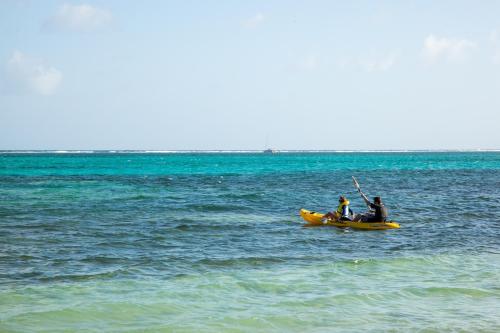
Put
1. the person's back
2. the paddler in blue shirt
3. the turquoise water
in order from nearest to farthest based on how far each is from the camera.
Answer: the turquoise water < the person's back < the paddler in blue shirt

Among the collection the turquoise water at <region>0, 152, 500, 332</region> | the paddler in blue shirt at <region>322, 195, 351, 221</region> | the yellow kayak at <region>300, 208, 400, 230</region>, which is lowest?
the turquoise water at <region>0, 152, 500, 332</region>

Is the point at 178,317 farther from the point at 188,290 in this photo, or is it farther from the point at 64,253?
the point at 64,253

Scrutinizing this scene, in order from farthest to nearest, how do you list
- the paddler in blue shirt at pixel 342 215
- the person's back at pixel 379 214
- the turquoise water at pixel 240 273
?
the paddler in blue shirt at pixel 342 215
the person's back at pixel 379 214
the turquoise water at pixel 240 273

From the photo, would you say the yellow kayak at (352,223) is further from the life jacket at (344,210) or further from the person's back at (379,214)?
the life jacket at (344,210)

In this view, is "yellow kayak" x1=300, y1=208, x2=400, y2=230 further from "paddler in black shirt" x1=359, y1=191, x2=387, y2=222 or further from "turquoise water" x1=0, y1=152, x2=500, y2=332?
"turquoise water" x1=0, y1=152, x2=500, y2=332

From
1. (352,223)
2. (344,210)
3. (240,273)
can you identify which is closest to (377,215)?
(352,223)

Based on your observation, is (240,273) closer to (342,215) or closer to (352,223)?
(352,223)

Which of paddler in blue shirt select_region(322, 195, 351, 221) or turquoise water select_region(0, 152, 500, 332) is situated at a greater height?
paddler in blue shirt select_region(322, 195, 351, 221)

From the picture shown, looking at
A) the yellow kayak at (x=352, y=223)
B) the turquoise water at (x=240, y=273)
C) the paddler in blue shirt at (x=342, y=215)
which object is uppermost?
the paddler in blue shirt at (x=342, y=215)

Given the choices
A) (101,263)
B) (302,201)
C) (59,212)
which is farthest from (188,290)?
(302,201)

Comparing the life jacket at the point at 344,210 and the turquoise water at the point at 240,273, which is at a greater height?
the life jacket at the point at 344,210

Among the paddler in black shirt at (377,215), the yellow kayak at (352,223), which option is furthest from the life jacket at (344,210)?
the paddler in black shirt at (377,215)

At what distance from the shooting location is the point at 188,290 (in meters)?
12.3

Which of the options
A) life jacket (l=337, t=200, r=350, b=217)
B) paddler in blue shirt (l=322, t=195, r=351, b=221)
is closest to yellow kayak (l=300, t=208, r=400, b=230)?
paddler in blue shirt (l=322, t=195, r=351, b=221)
